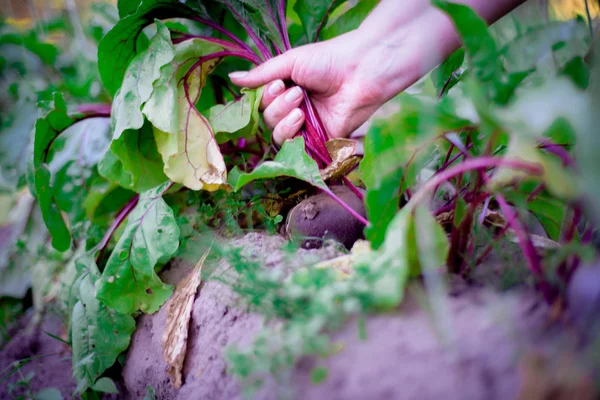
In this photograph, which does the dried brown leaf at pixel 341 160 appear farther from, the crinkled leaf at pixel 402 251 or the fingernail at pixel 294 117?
the crinkled leaf at pixel 402 251

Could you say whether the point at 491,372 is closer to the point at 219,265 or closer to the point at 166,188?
the point at 219,265

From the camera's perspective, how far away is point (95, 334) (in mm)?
1381

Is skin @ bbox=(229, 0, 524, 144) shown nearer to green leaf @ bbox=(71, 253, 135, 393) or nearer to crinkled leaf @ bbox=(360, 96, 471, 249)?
crinkled leaf @ bbox=(360, 96, 471, 249)

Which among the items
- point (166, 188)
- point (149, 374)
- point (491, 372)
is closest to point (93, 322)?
point (149, 374)

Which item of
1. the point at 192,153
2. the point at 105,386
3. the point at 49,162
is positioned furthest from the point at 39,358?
the point at 192,153

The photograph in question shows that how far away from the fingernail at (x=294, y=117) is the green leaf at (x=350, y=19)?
549 millimetres

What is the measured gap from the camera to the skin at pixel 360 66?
1247mm

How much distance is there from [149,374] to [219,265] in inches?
15.8

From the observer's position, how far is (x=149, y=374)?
126cm

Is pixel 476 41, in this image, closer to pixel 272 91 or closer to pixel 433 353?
pixel 433 353

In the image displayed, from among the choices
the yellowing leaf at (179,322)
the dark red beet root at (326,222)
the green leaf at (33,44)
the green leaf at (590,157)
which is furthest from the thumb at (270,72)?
the green leaf at (33,44)

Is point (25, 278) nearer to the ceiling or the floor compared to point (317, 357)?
nearer to the floor

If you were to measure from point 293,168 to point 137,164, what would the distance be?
0.70 meters

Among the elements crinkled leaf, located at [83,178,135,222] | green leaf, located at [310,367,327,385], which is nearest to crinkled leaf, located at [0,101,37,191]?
crinkled leaf, located at [83,178,135,222]
